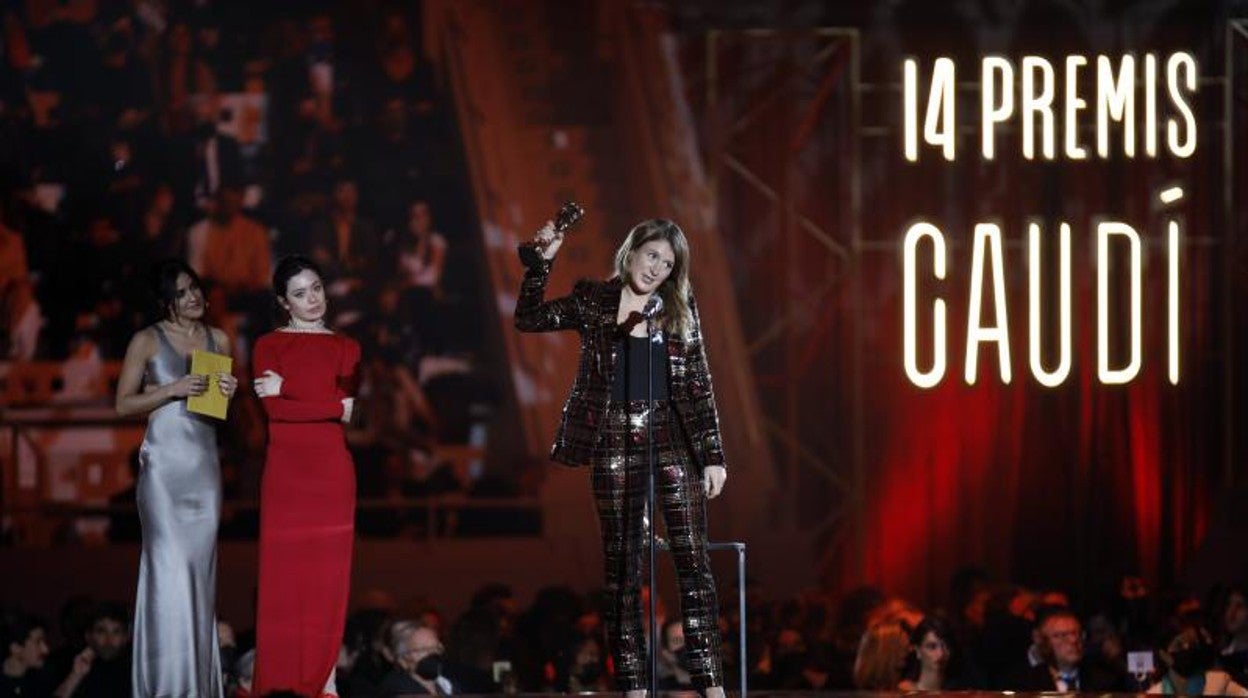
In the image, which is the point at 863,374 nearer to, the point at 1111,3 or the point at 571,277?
the point at 571,277

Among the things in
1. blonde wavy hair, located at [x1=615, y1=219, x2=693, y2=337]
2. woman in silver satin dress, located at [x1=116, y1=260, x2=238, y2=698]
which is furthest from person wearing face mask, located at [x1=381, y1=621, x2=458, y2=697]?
blonde wavy hair, located at [x1=615, y1=219, x2=693, y2=337]

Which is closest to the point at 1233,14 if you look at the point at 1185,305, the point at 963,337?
the point at 1185,305

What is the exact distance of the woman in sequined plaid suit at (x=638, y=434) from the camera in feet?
16.9

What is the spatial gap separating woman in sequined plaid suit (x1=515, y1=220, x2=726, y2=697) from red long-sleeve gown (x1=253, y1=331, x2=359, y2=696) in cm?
60

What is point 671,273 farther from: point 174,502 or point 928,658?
point 928,658

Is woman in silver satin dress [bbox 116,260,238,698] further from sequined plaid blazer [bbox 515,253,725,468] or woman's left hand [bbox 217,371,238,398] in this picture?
sequined plaid blazer [bbox 515,253,725,468]

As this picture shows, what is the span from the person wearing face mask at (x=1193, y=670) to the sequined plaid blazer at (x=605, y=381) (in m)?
2.69

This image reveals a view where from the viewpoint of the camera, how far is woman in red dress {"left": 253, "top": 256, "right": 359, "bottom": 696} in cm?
538

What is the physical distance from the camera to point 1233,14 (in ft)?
33.2

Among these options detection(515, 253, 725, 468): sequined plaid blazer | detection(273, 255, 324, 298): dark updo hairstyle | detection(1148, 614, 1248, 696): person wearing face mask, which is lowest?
detection(1148, 614, 1248, 696): person wearing face mask

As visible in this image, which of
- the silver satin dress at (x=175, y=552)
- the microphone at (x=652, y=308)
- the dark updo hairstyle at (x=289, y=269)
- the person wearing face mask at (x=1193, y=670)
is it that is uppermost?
the dark updo hairstyle at (x=289, y=269)

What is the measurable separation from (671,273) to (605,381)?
321 millimetres

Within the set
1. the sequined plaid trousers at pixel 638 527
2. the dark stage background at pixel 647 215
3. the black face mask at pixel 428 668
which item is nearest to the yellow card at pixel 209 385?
the sequined plaid trousers at pixel 638 527

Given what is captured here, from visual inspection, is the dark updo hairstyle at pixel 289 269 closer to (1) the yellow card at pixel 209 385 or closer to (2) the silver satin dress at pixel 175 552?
(1) the yellow card at pixel 209 385
